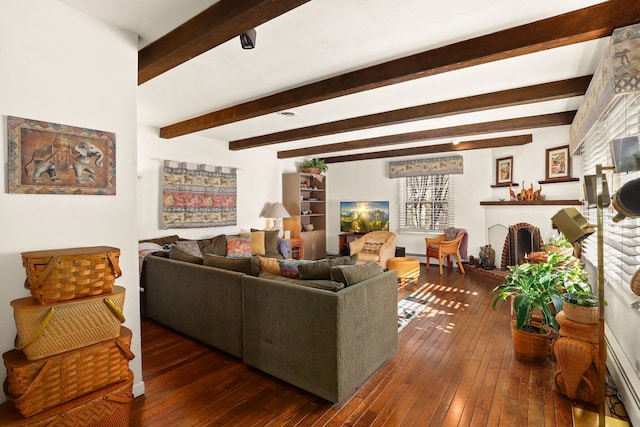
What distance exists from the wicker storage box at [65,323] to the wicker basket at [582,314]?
3.01 m

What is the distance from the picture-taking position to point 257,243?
228 inches

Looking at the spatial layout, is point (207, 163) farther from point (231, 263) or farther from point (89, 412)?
point (89, 412)

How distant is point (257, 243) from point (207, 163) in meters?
1.72

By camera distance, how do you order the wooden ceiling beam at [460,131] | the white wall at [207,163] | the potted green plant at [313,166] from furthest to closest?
the potted green plant at [313,166], the white wall at [207,163], the wooden ceiling beam at [460,131]

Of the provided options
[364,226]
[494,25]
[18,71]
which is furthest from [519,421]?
[364,226]

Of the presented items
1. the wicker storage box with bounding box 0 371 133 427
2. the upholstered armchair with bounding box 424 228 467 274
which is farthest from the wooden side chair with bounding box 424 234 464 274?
the wicker storage box with bounding box 0 371 133 427

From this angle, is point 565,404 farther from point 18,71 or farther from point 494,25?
point 18,71

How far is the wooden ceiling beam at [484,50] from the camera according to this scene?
1926 millimetres

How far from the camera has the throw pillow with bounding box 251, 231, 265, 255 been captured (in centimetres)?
572

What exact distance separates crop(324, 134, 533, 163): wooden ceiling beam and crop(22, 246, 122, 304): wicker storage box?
597 centimetres

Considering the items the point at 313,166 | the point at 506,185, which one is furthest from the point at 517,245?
the point at 313,166

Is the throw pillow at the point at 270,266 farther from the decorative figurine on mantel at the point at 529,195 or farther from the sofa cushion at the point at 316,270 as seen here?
the decorative figurine on mantel at the point at 529,195

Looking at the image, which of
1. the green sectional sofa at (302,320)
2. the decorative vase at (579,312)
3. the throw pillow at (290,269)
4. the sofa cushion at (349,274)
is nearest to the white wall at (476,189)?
the decorative vase at (579,312)

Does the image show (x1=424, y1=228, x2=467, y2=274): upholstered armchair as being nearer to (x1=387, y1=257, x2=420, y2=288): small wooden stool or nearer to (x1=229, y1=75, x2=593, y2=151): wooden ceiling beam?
(x1=387, y1=257, x2=420, y2=288): small wooden stool
